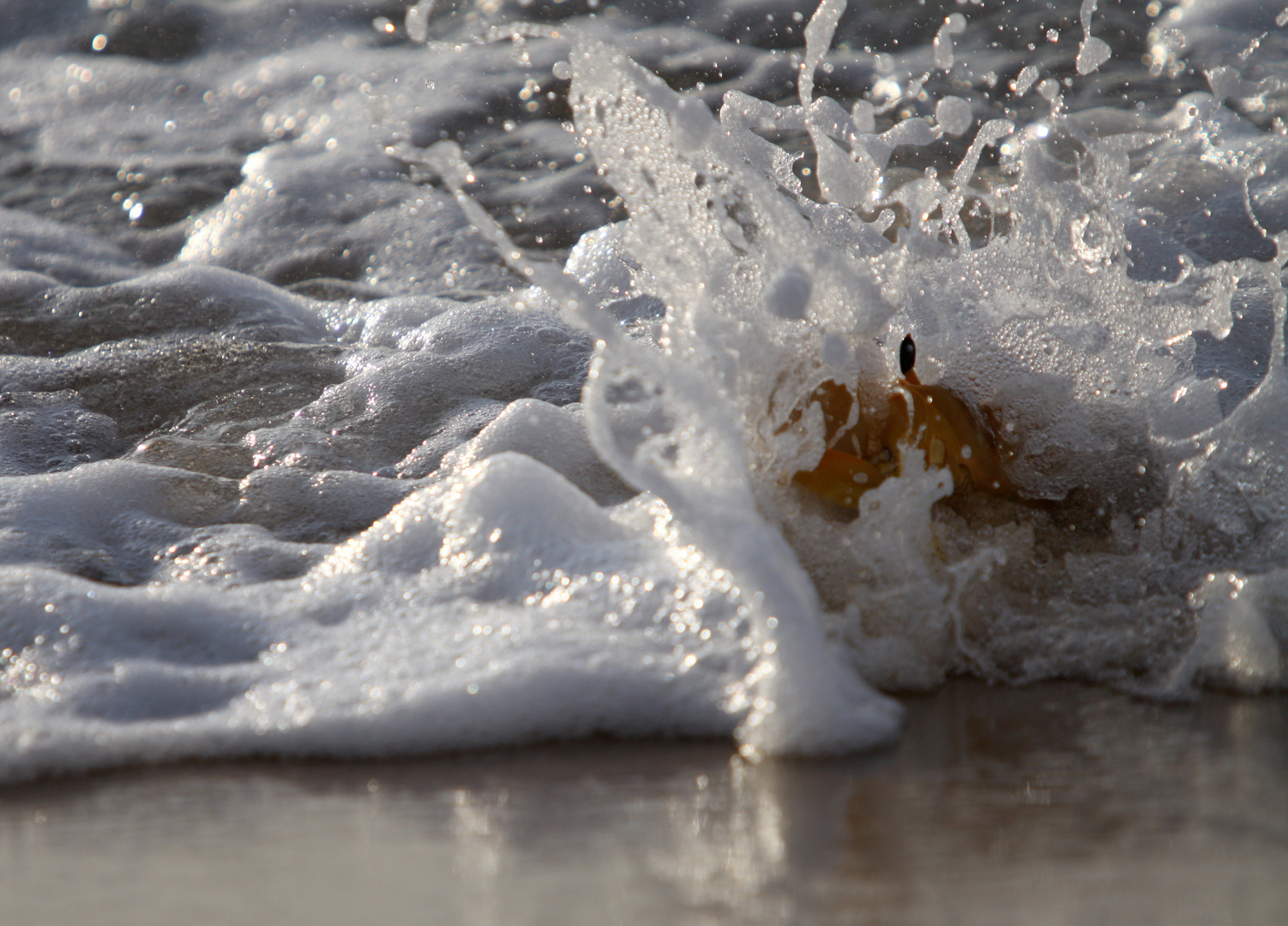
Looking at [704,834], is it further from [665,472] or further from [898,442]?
[898,442]

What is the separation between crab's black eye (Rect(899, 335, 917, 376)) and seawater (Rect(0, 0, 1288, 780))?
35mm

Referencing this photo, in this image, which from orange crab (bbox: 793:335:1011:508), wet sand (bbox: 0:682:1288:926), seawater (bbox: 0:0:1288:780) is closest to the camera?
wet sand (bbox: 0:682:1288:926)

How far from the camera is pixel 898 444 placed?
136 cm

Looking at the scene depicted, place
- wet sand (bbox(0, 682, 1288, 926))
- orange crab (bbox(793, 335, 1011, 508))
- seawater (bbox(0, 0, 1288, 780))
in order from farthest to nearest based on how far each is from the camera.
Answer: orange crab (bbox(793, 335, 1011, 508)) < seawater (bbox(0, 0, 1288, 780)) < wet sand (bbox(0, 682, 1288, 926))

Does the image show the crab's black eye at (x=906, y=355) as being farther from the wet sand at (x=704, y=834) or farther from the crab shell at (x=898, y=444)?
the wet sand at (x=704, y=834)

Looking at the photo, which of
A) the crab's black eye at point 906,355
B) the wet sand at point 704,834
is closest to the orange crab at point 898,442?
the crab's black eye at point 906,355

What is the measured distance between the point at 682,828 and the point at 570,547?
1.60 ft

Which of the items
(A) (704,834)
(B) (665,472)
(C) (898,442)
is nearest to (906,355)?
(C) (898,442)

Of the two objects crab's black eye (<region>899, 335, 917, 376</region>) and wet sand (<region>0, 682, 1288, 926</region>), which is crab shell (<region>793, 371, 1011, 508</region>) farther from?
wet sand (<region>0, 682, 1288, 926</region>)

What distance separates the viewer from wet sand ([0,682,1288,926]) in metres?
0.72

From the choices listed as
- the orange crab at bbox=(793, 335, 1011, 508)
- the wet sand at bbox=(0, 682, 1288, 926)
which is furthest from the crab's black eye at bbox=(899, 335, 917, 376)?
the wet sand at bbox=(0, 682, 1288, 926)

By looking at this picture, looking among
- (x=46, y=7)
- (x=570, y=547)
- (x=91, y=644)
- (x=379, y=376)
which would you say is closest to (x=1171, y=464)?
(x=570, y=547)

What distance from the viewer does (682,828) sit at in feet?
2.71

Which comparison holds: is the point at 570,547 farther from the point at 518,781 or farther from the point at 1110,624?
the point at 1110,624
